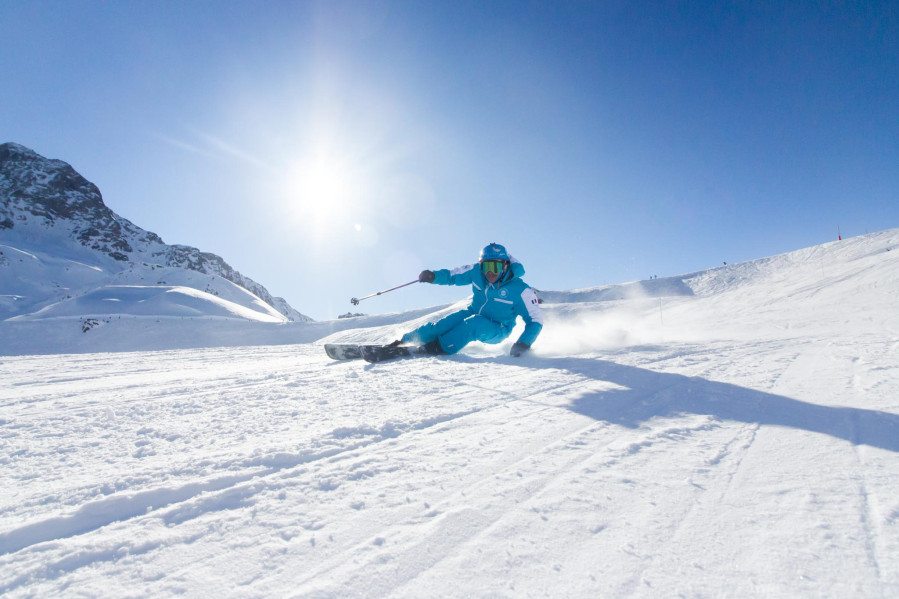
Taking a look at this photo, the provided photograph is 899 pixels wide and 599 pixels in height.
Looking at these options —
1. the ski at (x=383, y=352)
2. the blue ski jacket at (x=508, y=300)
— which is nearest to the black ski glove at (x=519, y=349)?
the blue ski jacket at (x=508, y=300)

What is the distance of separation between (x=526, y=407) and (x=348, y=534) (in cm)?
147

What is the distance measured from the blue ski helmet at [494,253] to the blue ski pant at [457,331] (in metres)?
0.89

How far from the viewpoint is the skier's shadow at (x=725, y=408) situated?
6.00ft

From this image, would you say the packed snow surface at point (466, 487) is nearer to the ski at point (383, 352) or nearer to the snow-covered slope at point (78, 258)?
the ski at point (383, 352)

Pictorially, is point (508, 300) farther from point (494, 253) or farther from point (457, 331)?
point (457, 331)

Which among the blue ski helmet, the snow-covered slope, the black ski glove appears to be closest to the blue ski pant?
the black ski glove

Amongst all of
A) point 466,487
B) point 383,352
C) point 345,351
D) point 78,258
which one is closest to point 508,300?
point 383,352

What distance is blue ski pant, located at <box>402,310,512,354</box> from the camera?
209 inches

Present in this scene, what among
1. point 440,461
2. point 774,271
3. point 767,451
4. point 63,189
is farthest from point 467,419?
point 63,189

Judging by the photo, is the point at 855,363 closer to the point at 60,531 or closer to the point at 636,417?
the point at 636,417

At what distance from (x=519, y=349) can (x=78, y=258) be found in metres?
65.1

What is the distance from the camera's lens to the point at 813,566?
3.05ft

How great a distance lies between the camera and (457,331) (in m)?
5.38

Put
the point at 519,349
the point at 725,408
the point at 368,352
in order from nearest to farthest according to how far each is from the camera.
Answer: the point at 725,408 → the point at 368,352 → the point at 519,349
